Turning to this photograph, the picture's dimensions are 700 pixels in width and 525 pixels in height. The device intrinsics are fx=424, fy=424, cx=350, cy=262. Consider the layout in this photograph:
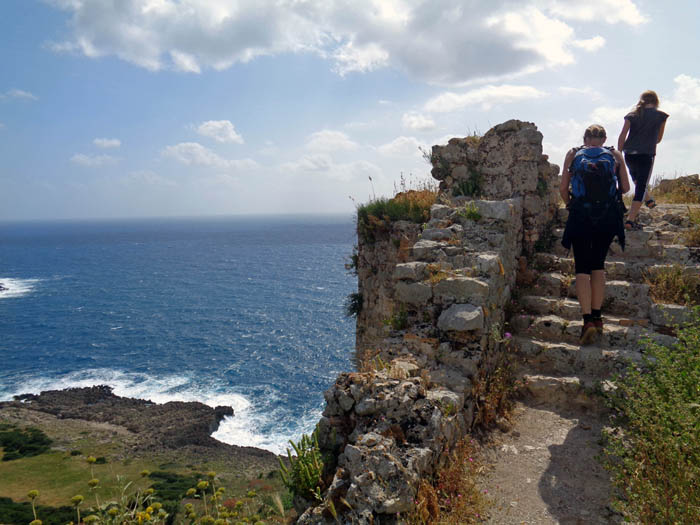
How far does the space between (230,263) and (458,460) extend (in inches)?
4024

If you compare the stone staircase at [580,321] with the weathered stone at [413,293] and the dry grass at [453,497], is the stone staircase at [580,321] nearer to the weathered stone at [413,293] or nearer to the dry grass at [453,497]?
the weathered stone at [413,293]

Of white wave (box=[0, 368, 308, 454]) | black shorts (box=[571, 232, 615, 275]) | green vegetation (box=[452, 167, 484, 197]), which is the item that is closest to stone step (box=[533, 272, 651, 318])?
black shorts (box=[571, 232, 615, 275])

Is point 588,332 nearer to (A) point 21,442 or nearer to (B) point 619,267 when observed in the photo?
(B) point 619,267

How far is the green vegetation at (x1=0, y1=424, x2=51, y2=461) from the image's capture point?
102ft

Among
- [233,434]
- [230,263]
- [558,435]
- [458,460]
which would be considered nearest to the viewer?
[458,460]

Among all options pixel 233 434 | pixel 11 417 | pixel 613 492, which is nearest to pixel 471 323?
pixel 613 492

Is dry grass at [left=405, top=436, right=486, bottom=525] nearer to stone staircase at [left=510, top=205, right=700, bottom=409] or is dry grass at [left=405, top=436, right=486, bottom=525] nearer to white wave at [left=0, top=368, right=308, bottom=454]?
stone staircase at [left=510, top=205, right=700, bottom=409]

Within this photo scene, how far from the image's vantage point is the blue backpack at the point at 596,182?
5.93 metres

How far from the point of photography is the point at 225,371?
42.7m

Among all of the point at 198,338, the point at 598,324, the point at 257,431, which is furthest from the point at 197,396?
the point at 598,324

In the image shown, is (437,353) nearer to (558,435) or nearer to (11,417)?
(558,435)

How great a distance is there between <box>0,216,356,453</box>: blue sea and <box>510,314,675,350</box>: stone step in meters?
16.9

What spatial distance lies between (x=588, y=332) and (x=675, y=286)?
202 cm

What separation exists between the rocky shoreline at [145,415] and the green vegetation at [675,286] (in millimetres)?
28790
